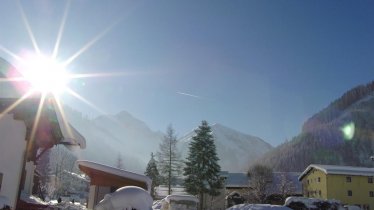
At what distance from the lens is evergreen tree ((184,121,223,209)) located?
50.2 meters

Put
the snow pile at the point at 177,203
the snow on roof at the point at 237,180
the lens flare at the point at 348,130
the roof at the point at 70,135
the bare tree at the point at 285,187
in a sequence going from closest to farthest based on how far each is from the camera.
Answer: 1. the roof at the point at 70,135
2. the snow pile at the point at 177,203
3. the bare tree at the point at 285,187
4. the snow on roof at the point at 237,180
5. the lens flare at the point at 348,130

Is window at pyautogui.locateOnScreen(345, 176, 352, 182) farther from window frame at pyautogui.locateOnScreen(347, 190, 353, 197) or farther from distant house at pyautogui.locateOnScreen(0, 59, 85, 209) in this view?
distant house at pyautogui.locateOnScreen(0, 59, 85, 209)

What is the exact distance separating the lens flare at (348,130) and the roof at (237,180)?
10436 centimetres

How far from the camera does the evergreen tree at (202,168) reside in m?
50.2

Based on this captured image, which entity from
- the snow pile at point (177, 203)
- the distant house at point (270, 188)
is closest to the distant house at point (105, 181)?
the snow pile at point (177, 203)

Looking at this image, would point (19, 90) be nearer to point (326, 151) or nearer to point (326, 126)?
point (326, 151)

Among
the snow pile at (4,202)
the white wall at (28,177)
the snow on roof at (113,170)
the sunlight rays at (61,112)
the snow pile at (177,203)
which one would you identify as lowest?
the snow pile at (177,203)

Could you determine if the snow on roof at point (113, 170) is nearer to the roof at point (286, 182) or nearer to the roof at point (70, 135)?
the roof at point (70, 135)

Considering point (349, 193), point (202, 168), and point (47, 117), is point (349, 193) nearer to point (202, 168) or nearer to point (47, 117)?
point (202, 168)

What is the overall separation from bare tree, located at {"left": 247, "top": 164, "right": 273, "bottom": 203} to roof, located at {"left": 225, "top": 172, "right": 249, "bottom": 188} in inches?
53.8

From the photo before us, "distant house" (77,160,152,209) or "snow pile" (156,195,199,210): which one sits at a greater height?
"distant house" (77,160,152,209)

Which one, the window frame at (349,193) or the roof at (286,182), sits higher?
the roof at (286,182)

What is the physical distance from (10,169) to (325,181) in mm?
52453

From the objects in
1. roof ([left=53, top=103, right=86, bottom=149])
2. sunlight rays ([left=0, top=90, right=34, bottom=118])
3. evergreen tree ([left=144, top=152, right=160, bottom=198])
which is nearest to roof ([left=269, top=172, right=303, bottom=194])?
evergreen tree ([left=144, top=152, right=160, bottom=198])
